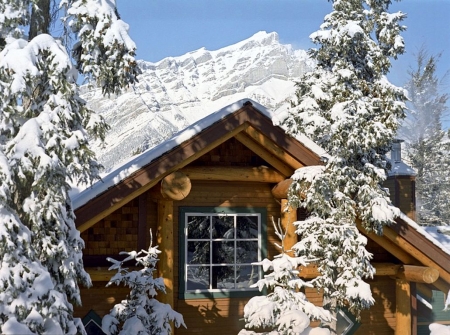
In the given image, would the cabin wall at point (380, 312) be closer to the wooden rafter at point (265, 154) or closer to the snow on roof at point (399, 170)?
the wooden rafter at point (265, 154)

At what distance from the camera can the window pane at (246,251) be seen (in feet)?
37.6

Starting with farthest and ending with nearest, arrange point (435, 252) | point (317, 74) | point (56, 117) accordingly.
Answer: point (317, 74), point (435, 252), point (56, 117)

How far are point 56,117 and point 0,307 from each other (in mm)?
2154

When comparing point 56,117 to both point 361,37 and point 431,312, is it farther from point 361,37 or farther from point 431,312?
point 431,312

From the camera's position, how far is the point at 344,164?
9.98 meters

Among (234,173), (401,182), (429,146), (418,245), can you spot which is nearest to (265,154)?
(234,173)

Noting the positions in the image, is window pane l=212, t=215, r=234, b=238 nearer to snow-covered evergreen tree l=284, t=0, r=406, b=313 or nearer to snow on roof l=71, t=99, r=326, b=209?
snow-covered evergreen tree l=284, t=0, r=406, b=313

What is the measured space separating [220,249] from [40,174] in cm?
553

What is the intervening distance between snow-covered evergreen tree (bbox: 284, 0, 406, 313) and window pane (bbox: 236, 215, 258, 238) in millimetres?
1328

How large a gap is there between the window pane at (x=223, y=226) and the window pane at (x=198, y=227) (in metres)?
0.14

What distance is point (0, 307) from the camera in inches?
250

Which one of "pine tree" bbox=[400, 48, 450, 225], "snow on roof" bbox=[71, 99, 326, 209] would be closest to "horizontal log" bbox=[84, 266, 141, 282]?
"snow on roof" bbox=[71, 99, 326, 209]

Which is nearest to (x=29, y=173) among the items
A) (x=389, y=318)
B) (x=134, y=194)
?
(x=134, y=194)

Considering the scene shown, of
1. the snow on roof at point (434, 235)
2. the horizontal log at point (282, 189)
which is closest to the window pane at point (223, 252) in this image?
the horizontal log at point (282, 189)
